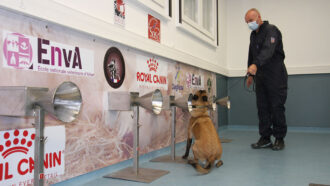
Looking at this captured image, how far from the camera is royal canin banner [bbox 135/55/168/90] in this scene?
232 cm

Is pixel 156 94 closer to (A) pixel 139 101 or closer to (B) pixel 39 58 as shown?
(A) pixel 139 101

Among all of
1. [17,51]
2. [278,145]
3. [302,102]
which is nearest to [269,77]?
[278,145]

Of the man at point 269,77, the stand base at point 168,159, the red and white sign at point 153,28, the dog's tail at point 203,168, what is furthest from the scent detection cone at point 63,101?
the man at point 269,77

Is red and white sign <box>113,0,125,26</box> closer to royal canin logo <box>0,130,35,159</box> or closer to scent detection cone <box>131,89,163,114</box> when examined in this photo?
scent detection cone <box>131,89,163,114</box>

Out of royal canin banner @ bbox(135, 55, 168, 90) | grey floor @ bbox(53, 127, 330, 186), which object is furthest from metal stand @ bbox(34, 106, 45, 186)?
royal canin banner @ bbox(135, 55, 168, 90)

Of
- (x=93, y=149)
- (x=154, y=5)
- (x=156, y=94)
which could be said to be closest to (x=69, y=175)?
(x=93, y=149)

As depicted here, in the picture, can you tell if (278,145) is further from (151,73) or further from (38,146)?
(38,146)

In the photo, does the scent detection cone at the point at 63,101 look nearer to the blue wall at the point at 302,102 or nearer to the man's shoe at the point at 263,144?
the man's shoe at the point at 263,144

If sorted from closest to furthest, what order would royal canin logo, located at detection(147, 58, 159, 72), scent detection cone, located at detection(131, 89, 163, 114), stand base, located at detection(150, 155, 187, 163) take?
scent detection cone, located at detection(131, 89, 163, 114), stand base, located at detection(150, 155, 187, 163), royal canin logo, located at detection(147, 58, 159, 72)

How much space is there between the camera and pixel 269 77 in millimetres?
2914

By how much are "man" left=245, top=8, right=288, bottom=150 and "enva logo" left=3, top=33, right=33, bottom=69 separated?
6.73 feet

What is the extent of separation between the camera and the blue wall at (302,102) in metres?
4.38

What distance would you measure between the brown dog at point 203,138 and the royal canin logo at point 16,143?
1.05 meters

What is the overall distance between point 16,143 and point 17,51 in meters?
0.43
